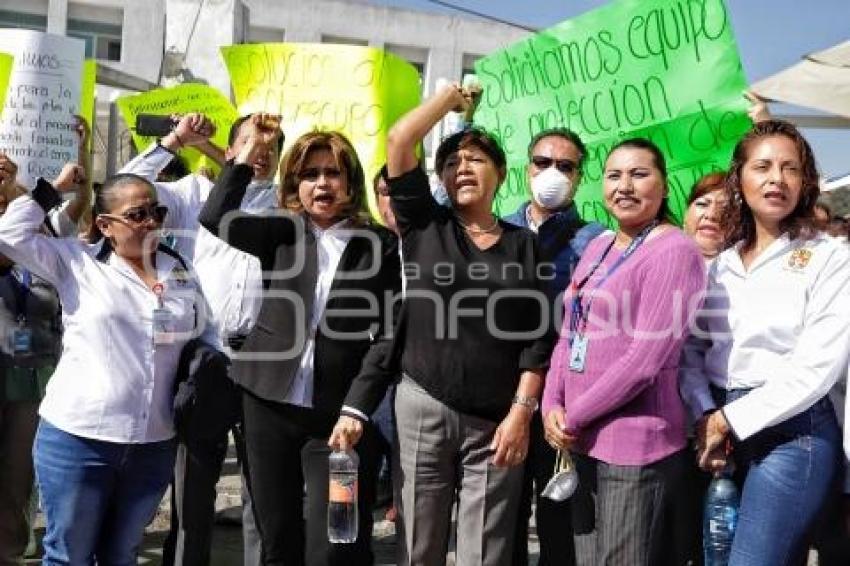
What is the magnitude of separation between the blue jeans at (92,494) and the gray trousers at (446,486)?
95 cm

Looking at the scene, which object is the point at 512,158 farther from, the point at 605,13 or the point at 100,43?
the point at 100,43

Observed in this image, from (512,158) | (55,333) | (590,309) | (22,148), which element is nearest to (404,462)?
(590,309)

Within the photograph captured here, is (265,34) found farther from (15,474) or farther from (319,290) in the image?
(319,290)

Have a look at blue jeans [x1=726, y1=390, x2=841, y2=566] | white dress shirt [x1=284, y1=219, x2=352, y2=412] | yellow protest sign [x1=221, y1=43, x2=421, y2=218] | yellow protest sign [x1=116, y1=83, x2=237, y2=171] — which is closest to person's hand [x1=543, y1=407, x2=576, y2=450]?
blue jeans [x1=726, y1=390, x2=841, y2=566]

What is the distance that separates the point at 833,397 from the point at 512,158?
8.93 ft

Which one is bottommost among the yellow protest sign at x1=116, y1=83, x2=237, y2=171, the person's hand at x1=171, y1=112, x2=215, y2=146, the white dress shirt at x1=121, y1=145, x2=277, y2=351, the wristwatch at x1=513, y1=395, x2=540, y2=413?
the wristwatch at x1=513, y1=395, x2=540, y2=413

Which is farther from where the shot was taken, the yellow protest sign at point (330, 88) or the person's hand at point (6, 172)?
the yellow protest sign at point (330, 88)

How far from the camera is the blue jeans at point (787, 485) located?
271cm

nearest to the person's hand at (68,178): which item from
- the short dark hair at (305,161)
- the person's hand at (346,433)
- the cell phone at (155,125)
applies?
the cell phone at (155,125)

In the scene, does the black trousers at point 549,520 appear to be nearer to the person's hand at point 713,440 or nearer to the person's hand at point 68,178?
the person's hand at point 713,440

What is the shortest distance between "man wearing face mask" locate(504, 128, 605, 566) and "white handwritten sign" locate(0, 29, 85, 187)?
2.51 m

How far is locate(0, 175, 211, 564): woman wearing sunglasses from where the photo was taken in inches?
131

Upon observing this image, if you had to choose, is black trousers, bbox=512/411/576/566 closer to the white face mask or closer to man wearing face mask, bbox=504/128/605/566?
man wearing face mask, bbox=504/128/605/566

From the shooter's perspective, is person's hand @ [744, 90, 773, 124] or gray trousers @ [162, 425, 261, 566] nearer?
gray trousers @ [162, 425, 261, 566]
